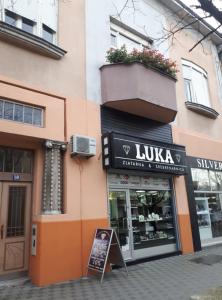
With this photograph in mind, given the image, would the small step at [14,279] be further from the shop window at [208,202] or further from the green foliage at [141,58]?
the shop window at [208,202]

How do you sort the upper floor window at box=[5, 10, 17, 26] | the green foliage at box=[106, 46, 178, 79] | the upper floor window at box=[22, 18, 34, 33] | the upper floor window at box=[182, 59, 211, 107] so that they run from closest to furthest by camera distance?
the upper floor window at box=[5, 10, 17, 26] → the upper floor window at box=[22, 18, 34, 33] → the green foliage at box=[106, 46, 178, 79] → the upper floor window at box=[182, 59, 211, 107]

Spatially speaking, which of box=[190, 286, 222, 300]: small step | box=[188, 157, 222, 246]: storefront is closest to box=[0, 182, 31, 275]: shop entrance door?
box=[190, 286, 222, 300]: small step

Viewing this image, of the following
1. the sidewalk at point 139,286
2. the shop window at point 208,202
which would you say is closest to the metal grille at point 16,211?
the sidewalk at point 139,286

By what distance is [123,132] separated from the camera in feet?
29.3

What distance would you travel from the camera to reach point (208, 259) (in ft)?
28.5

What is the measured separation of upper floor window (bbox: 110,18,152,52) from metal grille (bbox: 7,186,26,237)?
19.2 feet

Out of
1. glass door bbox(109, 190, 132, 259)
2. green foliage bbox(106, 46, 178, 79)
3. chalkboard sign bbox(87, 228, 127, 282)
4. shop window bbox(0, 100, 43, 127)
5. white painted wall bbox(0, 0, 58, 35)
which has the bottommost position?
chalkboard sign bbox(87, 228, 127, 282)

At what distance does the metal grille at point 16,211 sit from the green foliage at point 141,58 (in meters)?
4.75

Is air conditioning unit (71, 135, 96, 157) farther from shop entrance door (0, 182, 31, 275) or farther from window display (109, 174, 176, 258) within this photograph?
shop entrance door (0, 182, 31, 275)

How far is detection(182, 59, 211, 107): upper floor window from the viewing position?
1240cm

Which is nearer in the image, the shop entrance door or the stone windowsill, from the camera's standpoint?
the shop entrance door

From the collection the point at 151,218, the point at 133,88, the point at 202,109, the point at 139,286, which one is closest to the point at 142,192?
the point at 151,218

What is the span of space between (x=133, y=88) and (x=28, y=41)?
3170 millimetres

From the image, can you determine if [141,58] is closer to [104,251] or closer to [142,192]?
[142,192]
